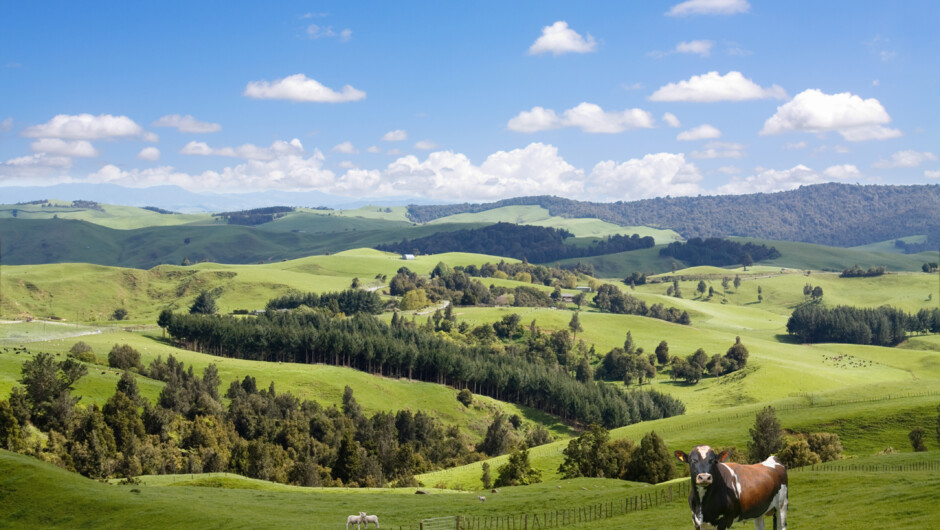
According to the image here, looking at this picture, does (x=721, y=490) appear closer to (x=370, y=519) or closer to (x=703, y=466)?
(x=703, y=466)

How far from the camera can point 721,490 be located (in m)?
29.1

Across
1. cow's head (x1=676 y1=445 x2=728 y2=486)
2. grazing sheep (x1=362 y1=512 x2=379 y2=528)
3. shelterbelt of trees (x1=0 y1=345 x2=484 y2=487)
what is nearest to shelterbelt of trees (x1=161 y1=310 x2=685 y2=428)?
shelterbelt of trees (x1=0 y1=345 x2=484 y2=487)

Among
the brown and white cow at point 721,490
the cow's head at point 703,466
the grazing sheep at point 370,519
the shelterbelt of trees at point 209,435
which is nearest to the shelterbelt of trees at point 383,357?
the shelterbelt of trees at point 209,435

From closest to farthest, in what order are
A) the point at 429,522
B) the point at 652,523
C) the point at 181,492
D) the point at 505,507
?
the point at 652,523, the point at 429,522, the point at 505,507, the point at 181,492

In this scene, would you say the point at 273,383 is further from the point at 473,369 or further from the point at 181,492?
the point at 181,492

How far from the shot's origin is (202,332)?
194750 millimetres

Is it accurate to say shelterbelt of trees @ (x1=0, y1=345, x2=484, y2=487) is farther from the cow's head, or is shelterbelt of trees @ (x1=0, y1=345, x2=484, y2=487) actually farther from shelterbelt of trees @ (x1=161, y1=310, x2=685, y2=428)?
the cow's head

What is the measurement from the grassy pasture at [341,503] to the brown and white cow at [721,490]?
49.6ft

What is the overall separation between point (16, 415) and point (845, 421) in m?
119

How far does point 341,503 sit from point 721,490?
4419 centimetres

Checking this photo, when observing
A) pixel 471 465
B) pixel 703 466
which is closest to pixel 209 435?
pixel 471 465

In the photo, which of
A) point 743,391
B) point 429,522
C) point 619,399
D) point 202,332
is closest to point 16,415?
point 429,522

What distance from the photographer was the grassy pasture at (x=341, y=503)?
1849 inches

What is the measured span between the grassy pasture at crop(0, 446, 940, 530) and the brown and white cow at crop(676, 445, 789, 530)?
1512cm
